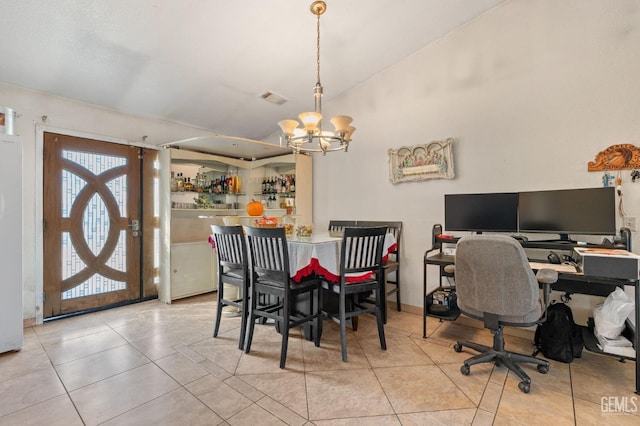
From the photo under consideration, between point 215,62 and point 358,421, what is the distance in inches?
134

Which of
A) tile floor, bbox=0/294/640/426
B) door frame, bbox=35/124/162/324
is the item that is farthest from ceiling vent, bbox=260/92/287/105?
tile floor, bbox=0/294/640/426

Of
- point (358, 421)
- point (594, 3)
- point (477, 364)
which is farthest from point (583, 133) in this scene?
point (358, 421)

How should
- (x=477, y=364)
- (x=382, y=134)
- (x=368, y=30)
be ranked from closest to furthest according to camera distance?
(x=477, y=364), (x=368, y=30), (x=382, y=134)

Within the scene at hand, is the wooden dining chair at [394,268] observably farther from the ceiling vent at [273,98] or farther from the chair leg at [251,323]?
the ceiling vent at [273,98]

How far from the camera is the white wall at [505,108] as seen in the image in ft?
8.07

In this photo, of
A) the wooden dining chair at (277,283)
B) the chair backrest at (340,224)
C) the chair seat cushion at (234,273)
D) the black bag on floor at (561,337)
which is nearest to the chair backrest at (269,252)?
the wooden dining chair at (277,283)

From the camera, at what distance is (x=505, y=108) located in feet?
9.62

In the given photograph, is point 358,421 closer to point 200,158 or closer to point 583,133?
point 583,133

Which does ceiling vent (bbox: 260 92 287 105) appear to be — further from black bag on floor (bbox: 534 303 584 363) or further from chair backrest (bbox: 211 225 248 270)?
black bag on floor (bbox: 534 303 584 363)

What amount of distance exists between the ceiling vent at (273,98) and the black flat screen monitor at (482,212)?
2.50 m

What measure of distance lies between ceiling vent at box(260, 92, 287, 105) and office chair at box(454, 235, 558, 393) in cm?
303

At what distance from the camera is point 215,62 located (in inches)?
122

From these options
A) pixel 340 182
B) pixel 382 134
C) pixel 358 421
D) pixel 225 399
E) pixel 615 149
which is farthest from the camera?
pixel 340 182

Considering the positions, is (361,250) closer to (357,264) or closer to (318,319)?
(357,264)
